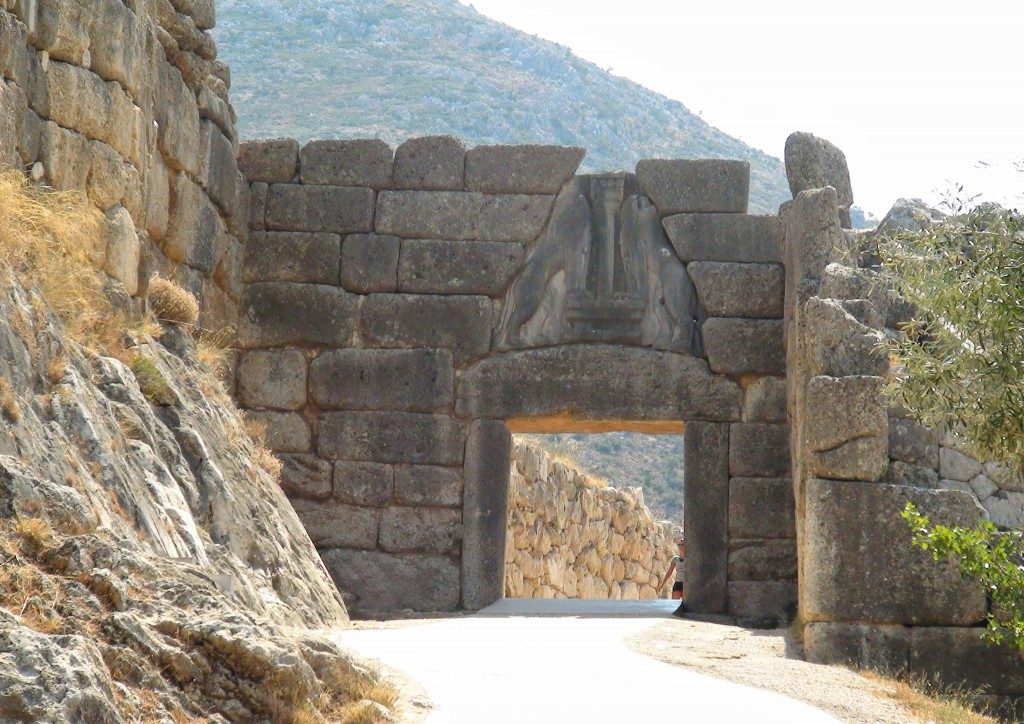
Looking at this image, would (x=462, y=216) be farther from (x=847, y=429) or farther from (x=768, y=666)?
(x=768, y=666)

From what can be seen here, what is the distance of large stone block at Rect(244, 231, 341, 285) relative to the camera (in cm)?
1174

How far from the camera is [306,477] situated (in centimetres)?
1140

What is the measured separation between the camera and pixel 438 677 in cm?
662

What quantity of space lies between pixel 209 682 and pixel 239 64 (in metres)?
40.3

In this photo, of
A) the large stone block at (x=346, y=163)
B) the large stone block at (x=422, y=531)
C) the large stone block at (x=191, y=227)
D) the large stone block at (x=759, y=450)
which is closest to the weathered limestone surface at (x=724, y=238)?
the large stone block at (x=759, y=450)

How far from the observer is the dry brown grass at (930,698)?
670 centimetres

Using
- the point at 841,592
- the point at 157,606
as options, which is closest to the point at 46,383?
the point at 157,606

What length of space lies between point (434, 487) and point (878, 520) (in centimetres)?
395

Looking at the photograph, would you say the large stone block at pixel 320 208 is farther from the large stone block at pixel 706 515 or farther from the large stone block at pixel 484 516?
the large stone block at pixel 706 515

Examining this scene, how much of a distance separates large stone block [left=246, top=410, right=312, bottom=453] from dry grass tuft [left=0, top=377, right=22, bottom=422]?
5765mm

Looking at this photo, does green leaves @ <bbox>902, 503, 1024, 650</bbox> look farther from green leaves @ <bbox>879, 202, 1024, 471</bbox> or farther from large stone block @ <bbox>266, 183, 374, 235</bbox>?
large stone block @ <bbox>266, 183, 374, 235</bbox>

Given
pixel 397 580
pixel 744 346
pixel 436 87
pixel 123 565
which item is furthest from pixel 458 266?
pixel 436 87

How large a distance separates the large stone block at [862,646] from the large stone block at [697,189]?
14.1 feet

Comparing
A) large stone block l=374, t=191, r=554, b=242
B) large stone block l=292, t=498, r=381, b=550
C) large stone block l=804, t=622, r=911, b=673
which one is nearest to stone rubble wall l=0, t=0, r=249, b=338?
Result: large stone block l=374, t=191, r=554, b=242
